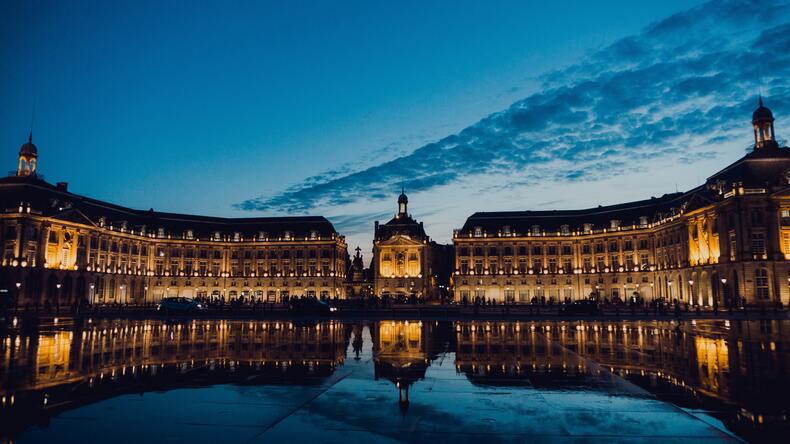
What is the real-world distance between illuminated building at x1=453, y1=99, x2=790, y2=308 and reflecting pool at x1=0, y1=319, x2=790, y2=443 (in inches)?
2133

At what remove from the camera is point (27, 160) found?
273 feet

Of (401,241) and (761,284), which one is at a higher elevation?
(401,241)

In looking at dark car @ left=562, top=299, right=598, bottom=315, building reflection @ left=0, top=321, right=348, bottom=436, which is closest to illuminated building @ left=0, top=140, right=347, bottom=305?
building reflection @ left=0, top=321, right=348, bottom=436

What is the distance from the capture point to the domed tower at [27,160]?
270 feet

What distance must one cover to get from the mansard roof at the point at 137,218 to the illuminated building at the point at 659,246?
35.4 meters

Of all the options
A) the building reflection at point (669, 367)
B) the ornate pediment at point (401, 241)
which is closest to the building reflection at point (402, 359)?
the building reflection at point (669, 367)

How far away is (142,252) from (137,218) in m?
7.09

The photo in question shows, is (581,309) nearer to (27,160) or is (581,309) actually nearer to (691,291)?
(691,291)

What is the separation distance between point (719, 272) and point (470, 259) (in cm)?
4778

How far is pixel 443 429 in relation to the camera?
8055mm

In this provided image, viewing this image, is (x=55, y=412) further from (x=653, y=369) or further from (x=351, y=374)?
(x=653, y=369)

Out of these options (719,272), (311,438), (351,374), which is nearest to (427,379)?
(351,374)

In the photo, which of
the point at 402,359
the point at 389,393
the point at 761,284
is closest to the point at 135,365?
the point at 402,359

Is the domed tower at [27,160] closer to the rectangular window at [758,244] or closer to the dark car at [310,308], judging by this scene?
the dark car at [310,308]
